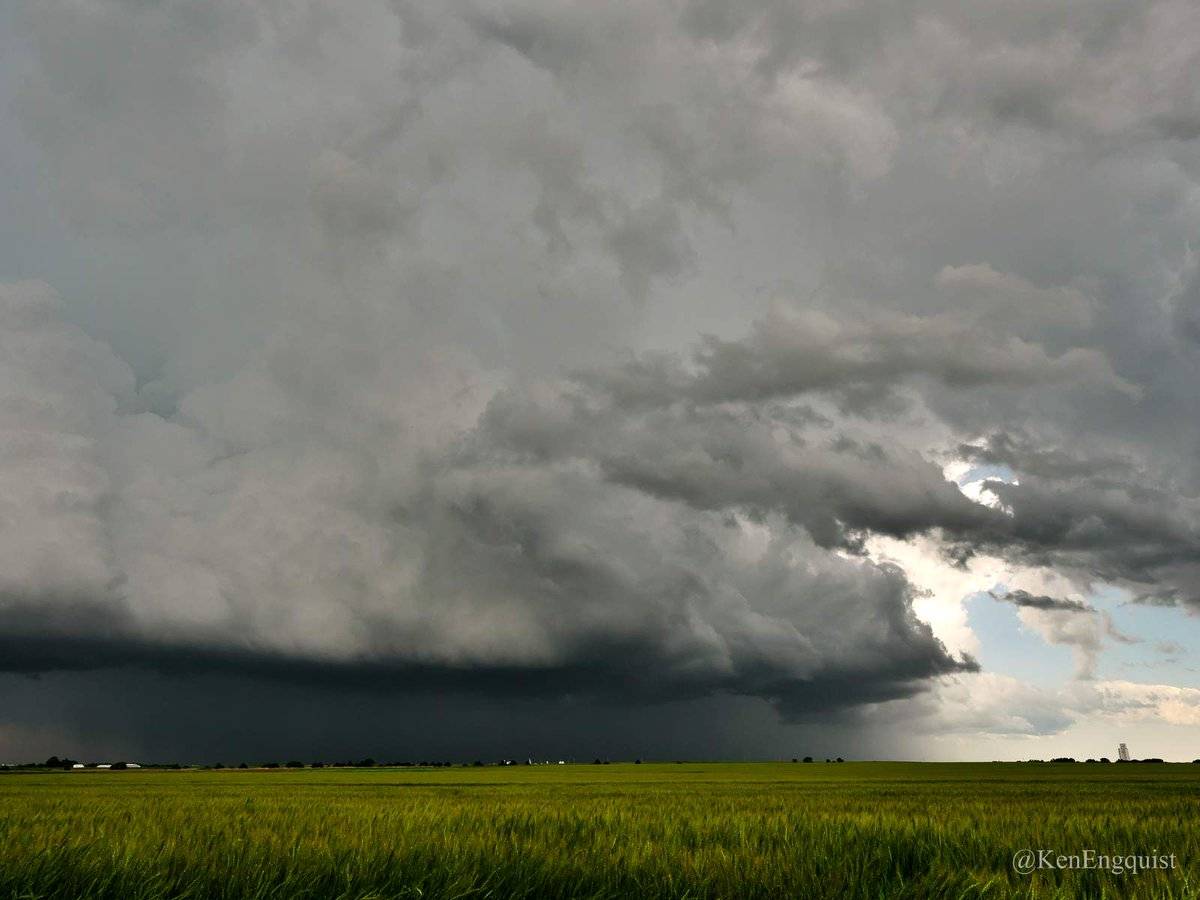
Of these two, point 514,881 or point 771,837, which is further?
point 771,837

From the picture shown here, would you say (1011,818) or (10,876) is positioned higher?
(10,876)

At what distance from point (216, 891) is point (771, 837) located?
5.83m

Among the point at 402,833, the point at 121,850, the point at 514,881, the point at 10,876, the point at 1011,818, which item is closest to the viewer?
the point at 10,876

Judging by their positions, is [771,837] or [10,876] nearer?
[10,876]

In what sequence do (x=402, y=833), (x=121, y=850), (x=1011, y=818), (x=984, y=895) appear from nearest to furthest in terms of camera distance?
1. (x=984, y=895)
2. (x=121, y=850)
3. (x=402, y=833)
4. (x=1011, y=818)

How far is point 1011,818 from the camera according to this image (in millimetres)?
12781

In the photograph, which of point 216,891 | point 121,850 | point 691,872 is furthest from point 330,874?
point 691,872

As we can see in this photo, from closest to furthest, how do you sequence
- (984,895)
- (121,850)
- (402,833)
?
(984,895) → (121,850) → (402,833)

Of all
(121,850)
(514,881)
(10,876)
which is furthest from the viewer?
(121,850)

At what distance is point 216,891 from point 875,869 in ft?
18.0

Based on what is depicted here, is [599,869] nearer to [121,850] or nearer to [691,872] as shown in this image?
[691,872]

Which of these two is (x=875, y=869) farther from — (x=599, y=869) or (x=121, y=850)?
(x=121, y=850)

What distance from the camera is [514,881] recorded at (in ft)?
21.8

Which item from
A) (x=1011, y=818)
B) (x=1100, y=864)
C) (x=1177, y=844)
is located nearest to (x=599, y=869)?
(x=1100, y=864)
